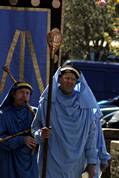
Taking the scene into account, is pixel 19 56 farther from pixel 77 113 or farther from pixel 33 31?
pixel 77 113

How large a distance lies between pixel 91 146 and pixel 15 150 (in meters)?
0.89

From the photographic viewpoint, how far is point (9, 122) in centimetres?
707

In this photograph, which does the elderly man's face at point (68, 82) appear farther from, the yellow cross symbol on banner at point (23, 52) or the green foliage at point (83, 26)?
the green foliage at point (83, 26)

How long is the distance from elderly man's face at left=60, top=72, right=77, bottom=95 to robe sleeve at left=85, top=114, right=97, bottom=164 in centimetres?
37

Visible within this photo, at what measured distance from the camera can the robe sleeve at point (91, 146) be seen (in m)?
6.54

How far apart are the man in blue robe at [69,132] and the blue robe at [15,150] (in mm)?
502

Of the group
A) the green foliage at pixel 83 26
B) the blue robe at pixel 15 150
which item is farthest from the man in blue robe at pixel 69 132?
the green foliage at pixel 83 26

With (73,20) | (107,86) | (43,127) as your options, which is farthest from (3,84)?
(73,20)

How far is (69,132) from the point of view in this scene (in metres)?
6.48

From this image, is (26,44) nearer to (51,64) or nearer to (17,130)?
A: (17,130)

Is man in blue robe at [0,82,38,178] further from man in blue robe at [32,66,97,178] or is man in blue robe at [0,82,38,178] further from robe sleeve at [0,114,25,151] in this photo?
man in blue robe at [32,66,97,178]

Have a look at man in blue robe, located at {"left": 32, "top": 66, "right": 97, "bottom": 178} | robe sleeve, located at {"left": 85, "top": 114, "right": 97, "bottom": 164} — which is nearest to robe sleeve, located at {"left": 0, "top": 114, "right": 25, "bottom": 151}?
man in blue robe, located at {"left": 32, "top": 66, "right": 97, "bottom": 178}

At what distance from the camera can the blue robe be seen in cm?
707

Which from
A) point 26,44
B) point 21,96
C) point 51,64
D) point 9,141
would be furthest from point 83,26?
point 51,64
